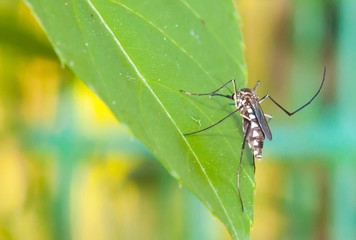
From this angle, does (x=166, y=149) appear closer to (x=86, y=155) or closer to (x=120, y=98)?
(x=120, y=98)

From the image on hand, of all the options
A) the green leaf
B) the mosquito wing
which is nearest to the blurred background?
the mosquito wing

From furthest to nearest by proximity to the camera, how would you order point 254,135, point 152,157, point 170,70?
point 152,157
point 254,135
point 170,70

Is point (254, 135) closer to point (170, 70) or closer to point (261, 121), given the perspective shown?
point (261, 121)

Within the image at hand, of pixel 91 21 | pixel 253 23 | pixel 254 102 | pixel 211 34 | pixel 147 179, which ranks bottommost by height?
pixel 91 21

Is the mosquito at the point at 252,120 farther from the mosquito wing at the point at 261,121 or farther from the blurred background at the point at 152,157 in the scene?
the blurred background at the point at 152,157

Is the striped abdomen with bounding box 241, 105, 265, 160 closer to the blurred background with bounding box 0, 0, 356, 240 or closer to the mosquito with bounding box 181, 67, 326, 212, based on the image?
the mosquito with bounding box 181, 67, 326, 212

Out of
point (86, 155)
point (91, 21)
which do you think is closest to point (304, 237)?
point (86, 155)

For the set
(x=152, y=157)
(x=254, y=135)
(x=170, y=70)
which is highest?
(x=152, y=157)

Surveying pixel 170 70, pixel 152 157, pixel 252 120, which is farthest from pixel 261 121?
pixel 152 157
